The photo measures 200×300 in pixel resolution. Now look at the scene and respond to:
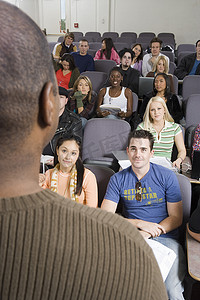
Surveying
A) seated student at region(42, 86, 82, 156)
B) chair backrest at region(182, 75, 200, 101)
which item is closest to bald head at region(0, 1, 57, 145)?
seated student at region(42, 86, 82, 156)

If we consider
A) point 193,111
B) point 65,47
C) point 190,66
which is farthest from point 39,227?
point 65,47

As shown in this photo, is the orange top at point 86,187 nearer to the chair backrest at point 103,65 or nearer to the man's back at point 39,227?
the man's back at point 39,227

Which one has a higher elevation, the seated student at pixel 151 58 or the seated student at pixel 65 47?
the seated student at pixel 65 47

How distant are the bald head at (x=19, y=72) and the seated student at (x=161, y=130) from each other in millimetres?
2706

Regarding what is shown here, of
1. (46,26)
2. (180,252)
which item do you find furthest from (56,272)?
(46,26)

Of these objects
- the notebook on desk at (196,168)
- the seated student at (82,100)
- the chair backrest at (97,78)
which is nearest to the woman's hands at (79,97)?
the seated student at (82,100)

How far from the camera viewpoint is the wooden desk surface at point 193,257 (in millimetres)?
1517

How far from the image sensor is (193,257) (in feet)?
5.32

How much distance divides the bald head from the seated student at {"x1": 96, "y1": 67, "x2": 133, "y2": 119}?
366 cm

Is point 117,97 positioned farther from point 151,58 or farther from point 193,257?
point 193,257

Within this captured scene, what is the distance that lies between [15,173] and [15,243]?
3.5 inches

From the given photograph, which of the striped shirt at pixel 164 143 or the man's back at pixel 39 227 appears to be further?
the striped shirt at pixel 164 143

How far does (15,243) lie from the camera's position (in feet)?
1.28

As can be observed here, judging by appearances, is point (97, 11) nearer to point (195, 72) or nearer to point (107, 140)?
point (195, 72)
